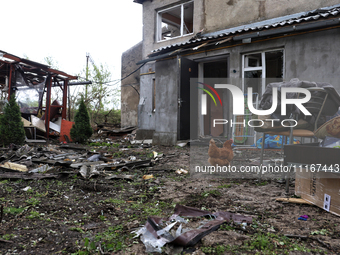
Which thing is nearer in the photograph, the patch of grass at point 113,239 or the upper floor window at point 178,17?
the patch of grass at point 113,239

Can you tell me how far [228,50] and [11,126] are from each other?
7974 mm

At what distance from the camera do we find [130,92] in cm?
1541

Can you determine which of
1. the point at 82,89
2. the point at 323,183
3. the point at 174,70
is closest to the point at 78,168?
the point at 323,183

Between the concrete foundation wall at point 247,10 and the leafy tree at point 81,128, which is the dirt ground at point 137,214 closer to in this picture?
the leafy tree at point 81,128

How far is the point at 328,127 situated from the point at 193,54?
7.12 m

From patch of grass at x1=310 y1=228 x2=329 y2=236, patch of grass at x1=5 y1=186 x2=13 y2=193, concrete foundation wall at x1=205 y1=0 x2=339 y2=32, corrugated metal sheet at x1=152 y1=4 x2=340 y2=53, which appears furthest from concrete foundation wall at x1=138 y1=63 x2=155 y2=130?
patch of grass at x1=310 y1=228 x2=329 y2=236

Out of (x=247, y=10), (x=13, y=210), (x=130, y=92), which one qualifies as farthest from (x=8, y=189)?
(x=130, y=92)

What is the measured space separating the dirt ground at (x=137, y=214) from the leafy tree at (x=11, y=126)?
17.5 feet

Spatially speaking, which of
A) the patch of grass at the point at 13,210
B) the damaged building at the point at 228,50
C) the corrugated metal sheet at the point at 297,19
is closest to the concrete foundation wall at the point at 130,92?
the damaged building at the point at 228,50

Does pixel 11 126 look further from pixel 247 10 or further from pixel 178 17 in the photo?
pixel 247 10

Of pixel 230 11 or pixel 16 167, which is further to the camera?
pixel 230 11

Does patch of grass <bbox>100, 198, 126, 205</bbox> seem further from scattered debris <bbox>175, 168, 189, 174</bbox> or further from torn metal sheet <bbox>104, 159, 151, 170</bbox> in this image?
torn metal sheet <bbox>104, 159, 151, 170</bbox>

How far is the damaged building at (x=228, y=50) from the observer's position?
664cm

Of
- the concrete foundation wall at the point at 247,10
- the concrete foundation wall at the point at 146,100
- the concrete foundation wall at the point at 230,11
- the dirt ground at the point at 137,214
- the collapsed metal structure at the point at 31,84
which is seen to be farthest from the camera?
the concrete foundation wall at the point at 146,100
